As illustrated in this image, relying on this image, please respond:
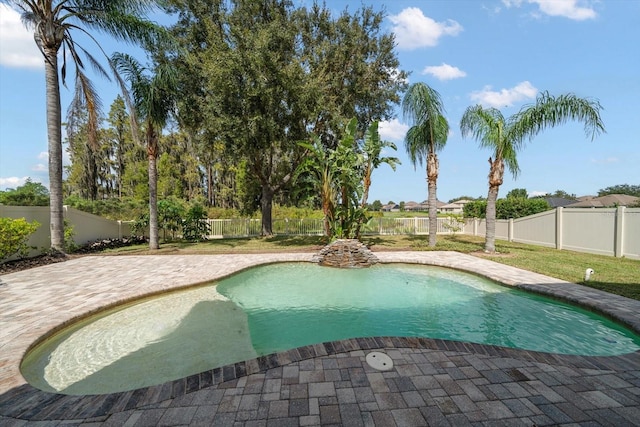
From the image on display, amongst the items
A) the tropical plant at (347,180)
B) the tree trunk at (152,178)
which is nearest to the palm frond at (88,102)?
the tree trunk at (152,178)

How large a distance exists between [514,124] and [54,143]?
49.1ft

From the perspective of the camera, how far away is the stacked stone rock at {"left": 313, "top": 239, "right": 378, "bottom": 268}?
28.4 ft

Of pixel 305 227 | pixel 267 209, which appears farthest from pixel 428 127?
pixel 267 209

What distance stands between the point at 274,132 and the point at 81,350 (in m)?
9.61

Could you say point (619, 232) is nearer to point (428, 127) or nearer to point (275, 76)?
point (428, 127)

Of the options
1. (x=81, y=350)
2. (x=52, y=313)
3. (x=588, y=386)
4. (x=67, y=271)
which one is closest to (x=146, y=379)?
(x=81, y=350)

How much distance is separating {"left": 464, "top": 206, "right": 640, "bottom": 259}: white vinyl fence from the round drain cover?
10.4 meters

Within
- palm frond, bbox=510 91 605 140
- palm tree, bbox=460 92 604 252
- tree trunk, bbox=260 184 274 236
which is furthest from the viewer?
tree trunk, bbox=260 184 274 236

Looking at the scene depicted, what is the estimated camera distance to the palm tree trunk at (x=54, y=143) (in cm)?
860

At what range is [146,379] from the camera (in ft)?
9.70

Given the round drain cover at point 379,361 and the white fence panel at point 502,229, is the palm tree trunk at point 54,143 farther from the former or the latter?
the white fence panel at point 502,229

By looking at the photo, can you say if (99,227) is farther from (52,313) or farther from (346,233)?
(346,233)

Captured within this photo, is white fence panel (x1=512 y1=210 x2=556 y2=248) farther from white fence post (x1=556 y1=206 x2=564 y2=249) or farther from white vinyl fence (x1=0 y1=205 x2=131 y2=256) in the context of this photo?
white vinyl fence (x1=0 y1=205 x2=131 y2=256)

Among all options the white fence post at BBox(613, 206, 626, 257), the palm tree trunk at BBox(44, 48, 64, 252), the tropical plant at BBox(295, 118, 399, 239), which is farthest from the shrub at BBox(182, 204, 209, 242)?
the white fence post at BBox(613, 206, 626, 257)
